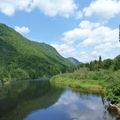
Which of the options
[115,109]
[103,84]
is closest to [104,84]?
[103,84]

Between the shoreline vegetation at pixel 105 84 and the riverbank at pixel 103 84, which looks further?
the riverbank at pixel 103 84

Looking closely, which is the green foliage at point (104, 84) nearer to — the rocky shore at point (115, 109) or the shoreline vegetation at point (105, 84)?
the shoreline vegetation at point (105, 84)

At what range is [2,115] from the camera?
74500mm

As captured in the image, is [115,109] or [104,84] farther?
[104,84]

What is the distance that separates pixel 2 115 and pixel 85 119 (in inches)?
902

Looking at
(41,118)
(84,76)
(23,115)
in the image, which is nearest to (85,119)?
(41,118)

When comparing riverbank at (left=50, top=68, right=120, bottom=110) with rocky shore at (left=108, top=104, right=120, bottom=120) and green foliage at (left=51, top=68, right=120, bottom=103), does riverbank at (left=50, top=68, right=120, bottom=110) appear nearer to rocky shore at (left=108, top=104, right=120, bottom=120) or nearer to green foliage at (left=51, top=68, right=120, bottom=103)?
green foliage at (left=51, top=68, right=120, bottom=103)

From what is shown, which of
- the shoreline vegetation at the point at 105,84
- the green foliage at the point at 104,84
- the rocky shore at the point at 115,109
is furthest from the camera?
the green foliage at the point at 104,84

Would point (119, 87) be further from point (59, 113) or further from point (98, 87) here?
point (98, 87)

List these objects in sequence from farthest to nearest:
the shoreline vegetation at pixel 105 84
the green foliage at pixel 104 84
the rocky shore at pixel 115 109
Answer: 1. the green foliage at pixel 104 84
2. the shoreline vegetation at pixel 105 84
3. the rocky shore at pixel 115 109

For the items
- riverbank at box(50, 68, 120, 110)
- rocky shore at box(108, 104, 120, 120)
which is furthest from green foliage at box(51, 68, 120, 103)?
rocky shore at box(108, 104, 120, 120)

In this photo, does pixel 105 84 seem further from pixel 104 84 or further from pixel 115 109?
pixel 115 109

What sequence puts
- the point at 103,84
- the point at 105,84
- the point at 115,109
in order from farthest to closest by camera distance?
the point at 103,84, the point at 105,84, the point at 115,109

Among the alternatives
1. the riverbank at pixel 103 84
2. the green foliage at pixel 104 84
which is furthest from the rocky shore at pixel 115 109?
the green foliage at pixel 104 84
